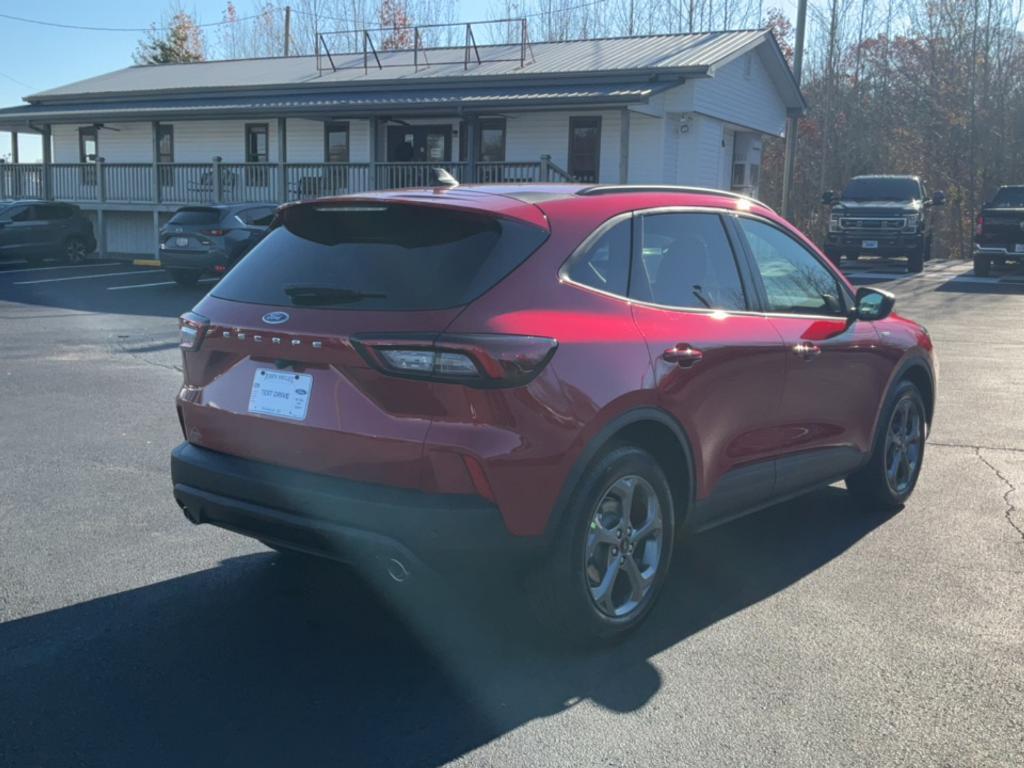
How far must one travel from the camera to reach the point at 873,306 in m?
5.63

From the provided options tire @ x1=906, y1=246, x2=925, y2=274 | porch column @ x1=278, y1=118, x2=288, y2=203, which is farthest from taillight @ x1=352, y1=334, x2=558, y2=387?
tire @ x1=906, y1=246, x2=925, y2=274

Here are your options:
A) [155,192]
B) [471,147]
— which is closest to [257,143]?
[155,192]

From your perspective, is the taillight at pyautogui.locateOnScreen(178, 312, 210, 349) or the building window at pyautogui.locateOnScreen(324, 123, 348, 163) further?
the building window at pyautogui.locateOnScreen(324, 123, 348, 163)

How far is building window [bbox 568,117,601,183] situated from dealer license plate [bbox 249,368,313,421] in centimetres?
2130

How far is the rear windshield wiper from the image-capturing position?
379 cm

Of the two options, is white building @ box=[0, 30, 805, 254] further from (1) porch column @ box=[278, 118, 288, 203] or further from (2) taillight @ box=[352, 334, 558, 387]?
(2) taillight @ box=[352, 334, 558, 387]

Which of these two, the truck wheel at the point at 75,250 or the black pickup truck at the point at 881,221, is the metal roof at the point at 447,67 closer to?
the black pickup truck at the point at 881,221

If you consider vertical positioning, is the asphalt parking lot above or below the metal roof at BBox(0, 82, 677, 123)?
below

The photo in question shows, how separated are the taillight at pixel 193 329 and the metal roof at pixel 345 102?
1788cm

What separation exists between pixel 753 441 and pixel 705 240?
92cm

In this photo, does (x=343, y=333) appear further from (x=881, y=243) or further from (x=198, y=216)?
(x=881, y=243)

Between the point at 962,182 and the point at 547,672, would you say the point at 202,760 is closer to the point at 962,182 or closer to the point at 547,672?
the point at 547,672

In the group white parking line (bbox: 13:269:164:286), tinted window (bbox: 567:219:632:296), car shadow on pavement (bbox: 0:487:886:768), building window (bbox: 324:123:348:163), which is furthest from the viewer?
building window (bbox: 324:123:348:163)

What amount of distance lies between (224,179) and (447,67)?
6.47 metres
